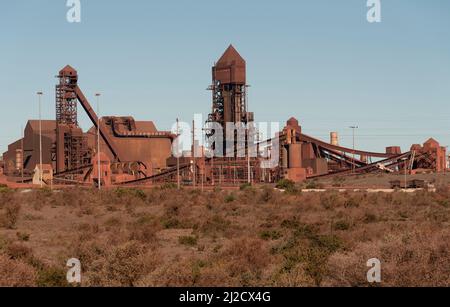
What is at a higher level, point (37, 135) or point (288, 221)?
point (37, 135)

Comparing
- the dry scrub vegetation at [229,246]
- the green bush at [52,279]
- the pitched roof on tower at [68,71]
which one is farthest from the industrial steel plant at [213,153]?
the green bush at [52,279]

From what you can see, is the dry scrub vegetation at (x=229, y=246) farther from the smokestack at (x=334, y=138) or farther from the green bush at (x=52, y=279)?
the smokestack at (x=334, y=138)

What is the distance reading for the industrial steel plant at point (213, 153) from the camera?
80562 mm

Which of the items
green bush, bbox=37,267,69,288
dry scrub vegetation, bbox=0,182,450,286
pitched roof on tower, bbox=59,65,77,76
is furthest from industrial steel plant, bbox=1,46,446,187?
green bush, bbox=37,267,69,288

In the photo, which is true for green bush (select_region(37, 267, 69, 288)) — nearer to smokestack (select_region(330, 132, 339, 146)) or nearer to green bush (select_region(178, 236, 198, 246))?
green bush (select_region(178, 236, 198, 246))

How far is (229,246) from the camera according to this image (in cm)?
1975

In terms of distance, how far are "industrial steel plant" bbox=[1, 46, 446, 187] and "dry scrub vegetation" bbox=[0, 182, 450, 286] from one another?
3968 cm

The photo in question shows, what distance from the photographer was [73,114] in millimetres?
84500

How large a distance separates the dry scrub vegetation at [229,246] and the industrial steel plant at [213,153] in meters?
39.7

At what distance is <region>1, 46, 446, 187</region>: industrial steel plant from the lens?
80.6 metres
